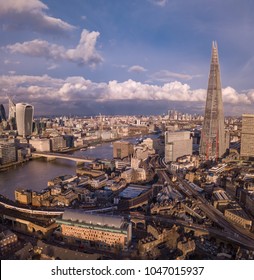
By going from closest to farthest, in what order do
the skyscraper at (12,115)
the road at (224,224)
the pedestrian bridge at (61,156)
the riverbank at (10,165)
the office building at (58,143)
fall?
1. the road at (224,224)
2. the riverbank at (10,165)
3. the pedestrian bridge at (61,156)
4. the office building at (58,143)
5. the skyscraper at (12,115)

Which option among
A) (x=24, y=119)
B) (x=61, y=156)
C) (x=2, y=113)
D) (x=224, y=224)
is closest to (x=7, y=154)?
(x=61, y=156)

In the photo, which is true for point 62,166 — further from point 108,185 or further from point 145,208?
point 145,208

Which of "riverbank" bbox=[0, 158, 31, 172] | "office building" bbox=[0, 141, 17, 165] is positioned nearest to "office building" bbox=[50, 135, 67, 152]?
"riverbank" bbox=[0, 158, 31, 172]

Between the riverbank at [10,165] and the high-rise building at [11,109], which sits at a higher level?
the high-rise building at [11,109]

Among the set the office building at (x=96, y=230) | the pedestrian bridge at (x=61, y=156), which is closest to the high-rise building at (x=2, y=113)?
the pedestrian bridge at (x=61, y=156)

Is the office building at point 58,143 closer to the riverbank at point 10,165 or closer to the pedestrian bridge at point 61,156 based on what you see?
the pedestrian bridge at point 61,156

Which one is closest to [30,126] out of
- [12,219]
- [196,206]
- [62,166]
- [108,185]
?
[62,166]
